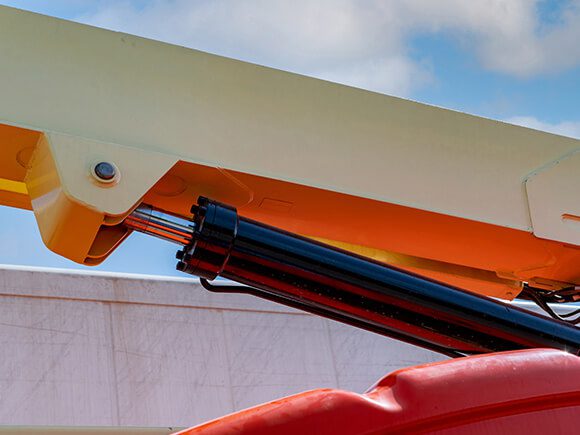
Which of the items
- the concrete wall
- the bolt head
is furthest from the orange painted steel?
the concrete wall

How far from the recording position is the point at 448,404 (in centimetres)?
101

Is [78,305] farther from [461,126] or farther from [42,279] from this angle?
[461,126]

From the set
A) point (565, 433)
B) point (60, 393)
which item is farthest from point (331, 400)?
point (60, 393)

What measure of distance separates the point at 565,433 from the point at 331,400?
283 mm

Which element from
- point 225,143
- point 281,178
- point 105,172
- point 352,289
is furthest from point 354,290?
point 105,172

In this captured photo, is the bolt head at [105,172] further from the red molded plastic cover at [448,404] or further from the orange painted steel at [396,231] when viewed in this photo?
the red molded plastic cover at [448,404]

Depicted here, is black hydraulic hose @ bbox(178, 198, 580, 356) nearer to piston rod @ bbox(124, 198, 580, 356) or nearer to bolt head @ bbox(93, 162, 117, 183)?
piston rod @ bbox(124, 198, 580, 356)

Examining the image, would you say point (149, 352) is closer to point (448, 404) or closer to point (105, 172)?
point (105, 172)

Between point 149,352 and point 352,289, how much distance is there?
1.48 metres

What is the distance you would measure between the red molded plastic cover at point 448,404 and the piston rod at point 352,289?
0.75 meters

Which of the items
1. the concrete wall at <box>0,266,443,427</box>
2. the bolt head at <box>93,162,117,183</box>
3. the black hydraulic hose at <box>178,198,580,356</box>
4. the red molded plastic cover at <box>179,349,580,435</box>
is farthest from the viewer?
the concrete wall at <box>0,266,443,427</box>

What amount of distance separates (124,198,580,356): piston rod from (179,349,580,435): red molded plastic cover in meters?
0.75

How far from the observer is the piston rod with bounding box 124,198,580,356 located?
178 centimetres

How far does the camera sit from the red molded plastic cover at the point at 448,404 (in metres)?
0.94
